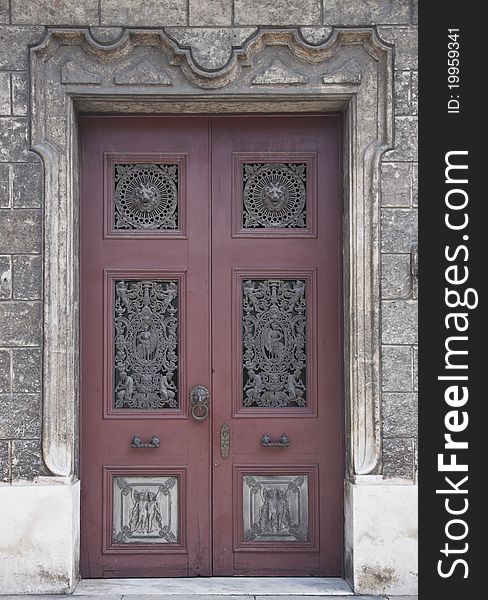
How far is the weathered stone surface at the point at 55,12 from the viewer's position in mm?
7082

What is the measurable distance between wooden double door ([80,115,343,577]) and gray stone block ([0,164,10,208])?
1.68 feet

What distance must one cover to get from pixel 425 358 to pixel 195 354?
1.44 metres

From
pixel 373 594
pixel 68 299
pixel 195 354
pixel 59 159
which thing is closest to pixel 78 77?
pixel 59 159

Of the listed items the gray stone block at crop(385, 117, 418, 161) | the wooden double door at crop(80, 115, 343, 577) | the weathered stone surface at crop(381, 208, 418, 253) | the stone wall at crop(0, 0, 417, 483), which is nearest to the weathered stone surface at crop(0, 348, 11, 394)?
the stone wall at crop(0, 0, 417, 483)

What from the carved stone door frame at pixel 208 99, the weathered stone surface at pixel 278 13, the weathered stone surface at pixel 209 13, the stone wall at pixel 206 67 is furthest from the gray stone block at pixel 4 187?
the weathered stone surface at pixel 278 13

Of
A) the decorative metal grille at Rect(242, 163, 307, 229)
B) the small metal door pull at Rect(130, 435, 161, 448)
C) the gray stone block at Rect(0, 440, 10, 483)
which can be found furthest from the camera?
the decorative metal grille at Rect(242, 163, 307, 229)

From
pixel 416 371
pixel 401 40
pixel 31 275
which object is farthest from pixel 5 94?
pixel 416 371

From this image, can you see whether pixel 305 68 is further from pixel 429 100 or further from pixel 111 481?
pixel 111 481

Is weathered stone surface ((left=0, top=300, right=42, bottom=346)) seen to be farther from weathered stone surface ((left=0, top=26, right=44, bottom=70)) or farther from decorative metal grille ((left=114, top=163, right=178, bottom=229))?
weathered stone surface ((left=0, top=26, right=44, bottom=70))

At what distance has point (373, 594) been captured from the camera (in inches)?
277

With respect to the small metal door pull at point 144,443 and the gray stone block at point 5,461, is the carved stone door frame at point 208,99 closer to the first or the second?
Answer: the gray stone block at point 5,461

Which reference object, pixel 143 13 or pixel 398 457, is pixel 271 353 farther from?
pixel 143 13

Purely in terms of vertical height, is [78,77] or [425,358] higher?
[78,77]

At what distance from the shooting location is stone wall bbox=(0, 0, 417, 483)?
7066 millimetres
